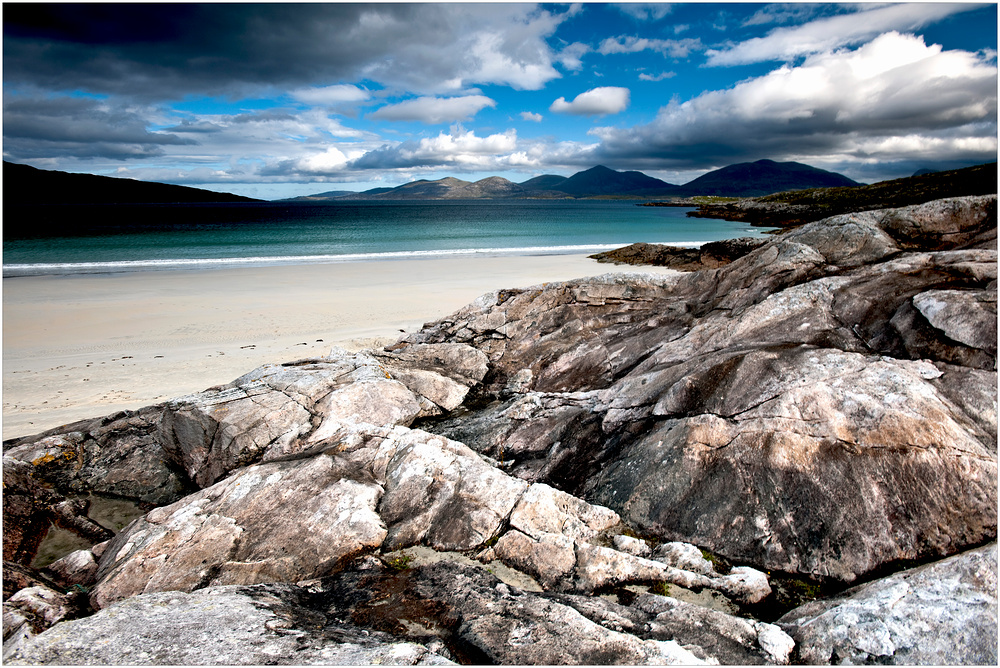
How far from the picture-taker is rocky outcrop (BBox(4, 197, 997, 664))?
142 inches

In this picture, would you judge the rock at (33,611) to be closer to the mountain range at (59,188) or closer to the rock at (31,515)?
the rock at (31,515)

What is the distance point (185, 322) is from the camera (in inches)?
705

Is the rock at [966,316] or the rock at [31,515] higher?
the rock at [966,316]

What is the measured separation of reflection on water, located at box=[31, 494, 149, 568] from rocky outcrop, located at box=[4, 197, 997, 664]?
163 millimetres

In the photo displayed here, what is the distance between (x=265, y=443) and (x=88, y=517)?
2.79m

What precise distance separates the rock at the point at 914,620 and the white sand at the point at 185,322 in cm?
1168

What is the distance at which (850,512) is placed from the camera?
453 centimetres

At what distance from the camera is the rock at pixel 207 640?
3.18 meters

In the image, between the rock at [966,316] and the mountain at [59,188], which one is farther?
the mountain at [59,188]

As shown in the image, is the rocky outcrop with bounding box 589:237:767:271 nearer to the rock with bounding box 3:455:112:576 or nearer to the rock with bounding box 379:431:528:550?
the rock with bounding box 379:431:528:550

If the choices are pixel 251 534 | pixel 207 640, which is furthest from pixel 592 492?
pixel 207 640

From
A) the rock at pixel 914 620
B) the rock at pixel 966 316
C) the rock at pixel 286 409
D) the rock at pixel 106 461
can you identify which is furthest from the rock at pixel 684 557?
the rock at pixel 106 461

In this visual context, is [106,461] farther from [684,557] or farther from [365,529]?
[684,557]

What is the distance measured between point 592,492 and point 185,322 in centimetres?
1787
